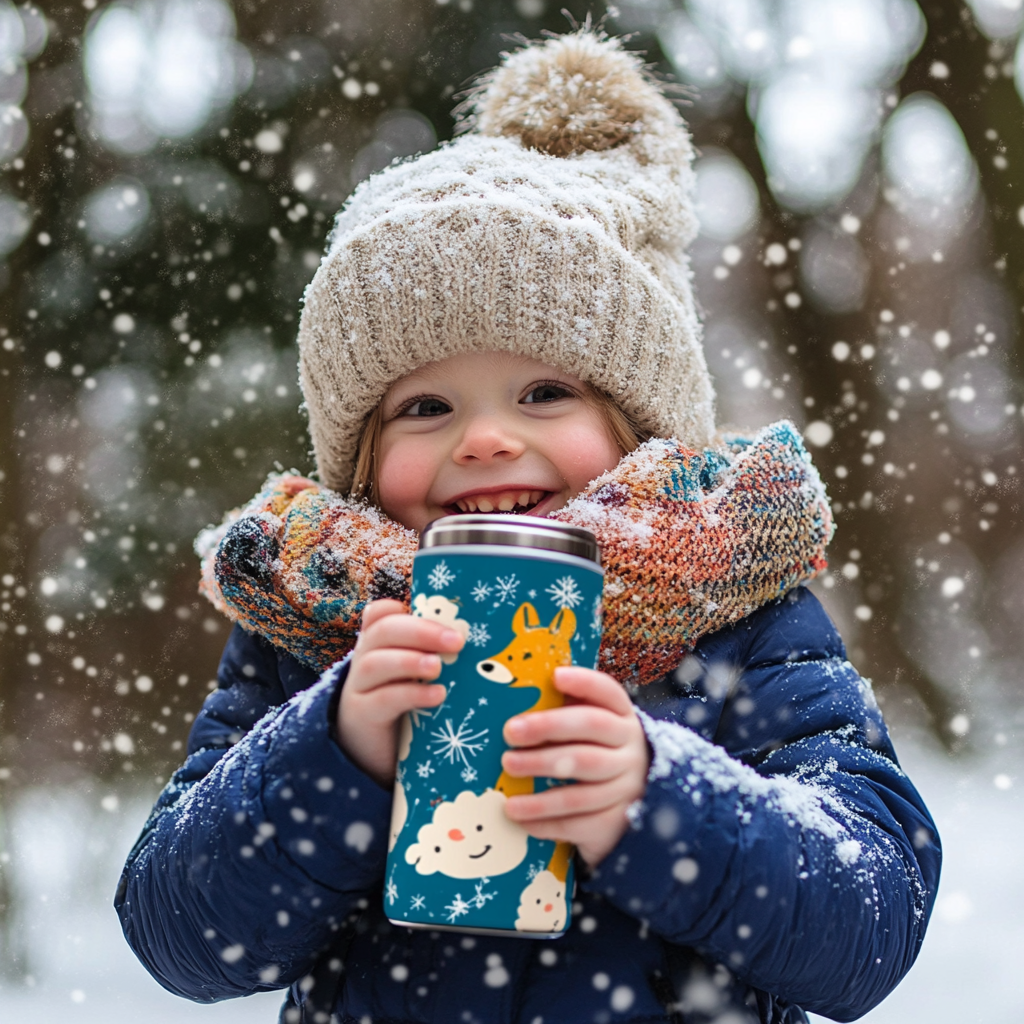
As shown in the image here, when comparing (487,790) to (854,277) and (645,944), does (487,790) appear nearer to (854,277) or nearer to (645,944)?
(645,944)

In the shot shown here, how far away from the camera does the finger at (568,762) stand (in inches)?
27.8

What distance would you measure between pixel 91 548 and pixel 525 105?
1.95 metres

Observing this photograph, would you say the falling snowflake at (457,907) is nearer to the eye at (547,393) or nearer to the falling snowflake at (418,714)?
the falling snowflake at (418,714)

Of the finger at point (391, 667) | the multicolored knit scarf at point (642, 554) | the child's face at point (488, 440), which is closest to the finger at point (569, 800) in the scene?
the finger at point (391, 667)

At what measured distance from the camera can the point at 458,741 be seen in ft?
2.37

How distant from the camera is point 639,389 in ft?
4.06

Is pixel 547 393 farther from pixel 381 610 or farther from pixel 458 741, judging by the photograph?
pixel 458 741

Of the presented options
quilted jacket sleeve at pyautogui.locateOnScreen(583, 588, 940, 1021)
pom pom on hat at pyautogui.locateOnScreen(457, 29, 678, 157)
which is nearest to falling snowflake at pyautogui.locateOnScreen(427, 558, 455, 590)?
quilted jacket sleeve at pyautogui.locateOnScreen(583, 588, 940, 1021)

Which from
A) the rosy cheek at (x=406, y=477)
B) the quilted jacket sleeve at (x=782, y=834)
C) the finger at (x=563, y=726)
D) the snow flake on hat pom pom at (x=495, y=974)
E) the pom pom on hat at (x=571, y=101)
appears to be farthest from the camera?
the pom pom on hat at (x=571, y=101)

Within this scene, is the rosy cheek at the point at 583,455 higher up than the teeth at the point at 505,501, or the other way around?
the rosy cheek at the point at 583,455

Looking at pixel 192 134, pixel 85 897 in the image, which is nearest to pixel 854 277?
pixel 192 134

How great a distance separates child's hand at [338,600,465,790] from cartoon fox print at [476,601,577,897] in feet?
0.11

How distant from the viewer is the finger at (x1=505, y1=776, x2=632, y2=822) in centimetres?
71

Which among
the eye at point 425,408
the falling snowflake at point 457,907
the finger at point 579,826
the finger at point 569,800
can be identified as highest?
the eye at point 425,408
